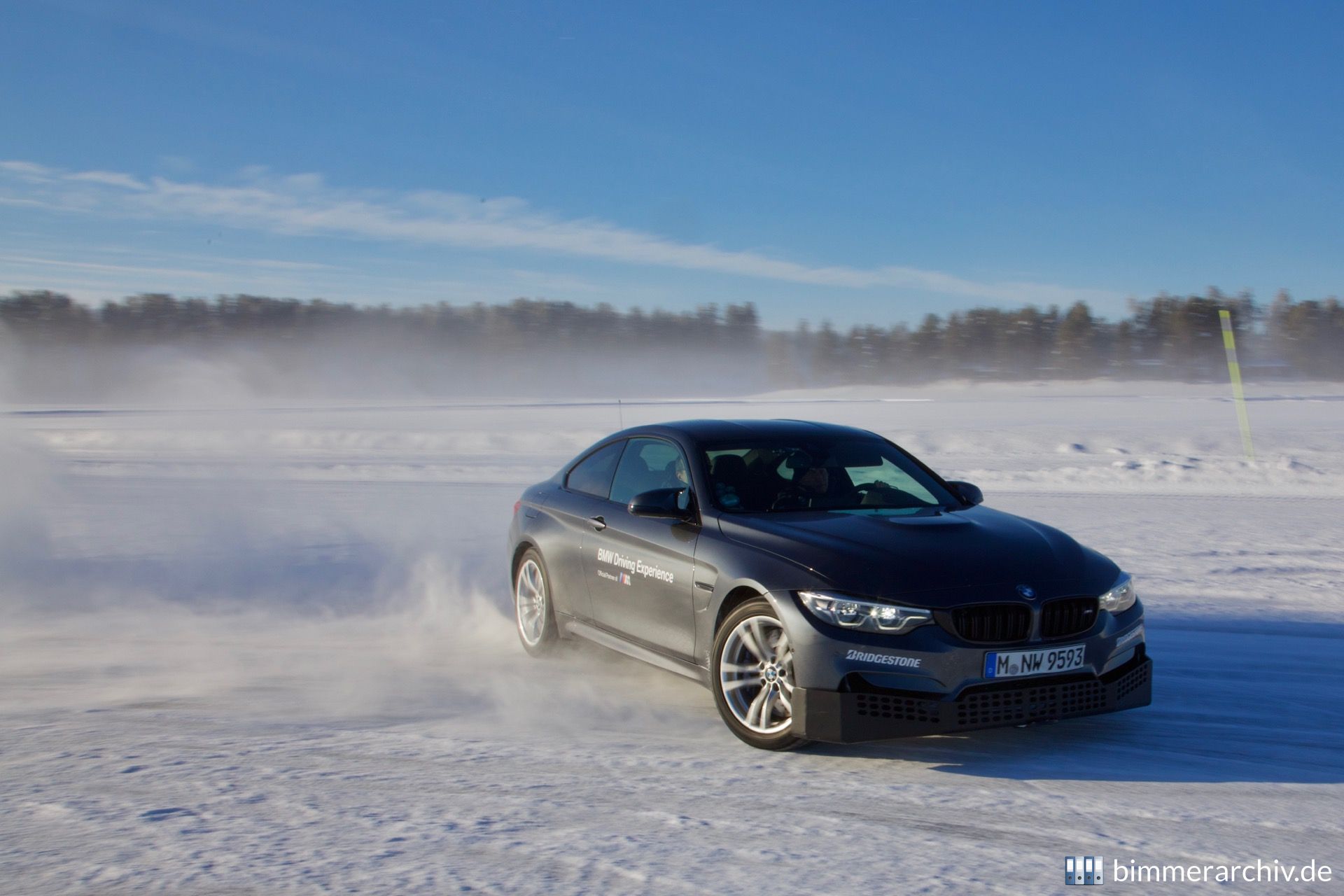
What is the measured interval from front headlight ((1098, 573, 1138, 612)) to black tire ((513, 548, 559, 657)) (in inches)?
123

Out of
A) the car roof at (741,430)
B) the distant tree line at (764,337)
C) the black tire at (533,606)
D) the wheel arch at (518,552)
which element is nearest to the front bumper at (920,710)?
the car roof at (741,430)

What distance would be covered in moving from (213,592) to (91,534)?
3.95m

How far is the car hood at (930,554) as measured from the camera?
452 cm

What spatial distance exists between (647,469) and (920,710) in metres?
2.34

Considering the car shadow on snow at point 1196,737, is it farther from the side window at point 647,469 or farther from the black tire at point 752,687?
the side window at point 647,469

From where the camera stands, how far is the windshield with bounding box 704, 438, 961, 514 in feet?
18.4

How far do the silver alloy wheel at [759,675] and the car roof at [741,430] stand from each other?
1.41 m

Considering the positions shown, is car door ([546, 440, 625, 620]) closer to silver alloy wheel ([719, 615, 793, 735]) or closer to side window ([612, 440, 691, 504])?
side window ([612, 440, 691, 504])

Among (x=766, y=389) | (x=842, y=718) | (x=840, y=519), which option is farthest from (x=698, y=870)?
(x=766, y=389)

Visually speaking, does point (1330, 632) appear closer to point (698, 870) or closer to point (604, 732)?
point (604, 732)

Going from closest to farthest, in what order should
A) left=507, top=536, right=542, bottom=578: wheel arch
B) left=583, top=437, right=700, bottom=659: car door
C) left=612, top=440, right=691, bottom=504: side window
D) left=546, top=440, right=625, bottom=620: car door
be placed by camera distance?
1. left=583, top=437, right=700, bottom=659: car door
2. left=612, top=440, right=691, bottom=504: side window
3. left=546, top=440, right=625, bottom=620: car door
4. left=507, top=536, right=542, bottom=578: wheel arch

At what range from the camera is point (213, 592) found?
29.4 feet

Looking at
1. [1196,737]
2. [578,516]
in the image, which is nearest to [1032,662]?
[1196,737]

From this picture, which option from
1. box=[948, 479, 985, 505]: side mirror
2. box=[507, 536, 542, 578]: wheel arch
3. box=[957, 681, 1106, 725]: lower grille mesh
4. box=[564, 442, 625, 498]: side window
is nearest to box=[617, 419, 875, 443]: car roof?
box=[564, 442, 625, 498]: side window
